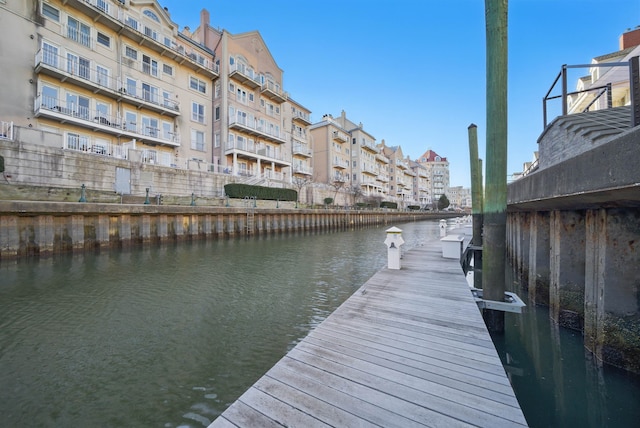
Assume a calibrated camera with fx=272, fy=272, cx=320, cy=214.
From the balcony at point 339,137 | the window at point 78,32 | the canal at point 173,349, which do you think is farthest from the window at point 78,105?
the balcony at point 339,137

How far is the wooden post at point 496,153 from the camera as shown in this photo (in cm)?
452

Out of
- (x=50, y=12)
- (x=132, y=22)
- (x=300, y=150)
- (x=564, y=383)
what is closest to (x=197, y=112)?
(x=132, y=22)

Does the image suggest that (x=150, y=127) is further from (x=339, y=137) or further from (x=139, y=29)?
(x=339, y=137)

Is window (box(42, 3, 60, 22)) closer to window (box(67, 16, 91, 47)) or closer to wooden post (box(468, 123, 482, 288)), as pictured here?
window (box(67, 16, 91, 47))

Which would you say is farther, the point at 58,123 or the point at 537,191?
the point at 58,123

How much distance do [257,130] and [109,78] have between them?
15.1 meters

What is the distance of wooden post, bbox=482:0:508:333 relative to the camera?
4.52 meters

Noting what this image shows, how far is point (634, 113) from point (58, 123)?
29.6 metres

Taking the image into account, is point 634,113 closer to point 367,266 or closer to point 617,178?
point 617,178

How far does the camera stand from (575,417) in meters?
3.21

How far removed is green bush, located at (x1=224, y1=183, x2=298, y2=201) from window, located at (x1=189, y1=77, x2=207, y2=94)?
47.1ft

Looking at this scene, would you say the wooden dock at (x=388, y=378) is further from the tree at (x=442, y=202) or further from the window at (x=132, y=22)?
the tree at (x=442, y=202)

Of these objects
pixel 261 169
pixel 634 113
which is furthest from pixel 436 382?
pixel 261 169

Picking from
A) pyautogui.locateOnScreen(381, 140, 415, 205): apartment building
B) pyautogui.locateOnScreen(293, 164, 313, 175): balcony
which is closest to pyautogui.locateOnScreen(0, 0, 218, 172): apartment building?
pyautogui.locateOnScreen(293, 164, 313, 175): balcony
